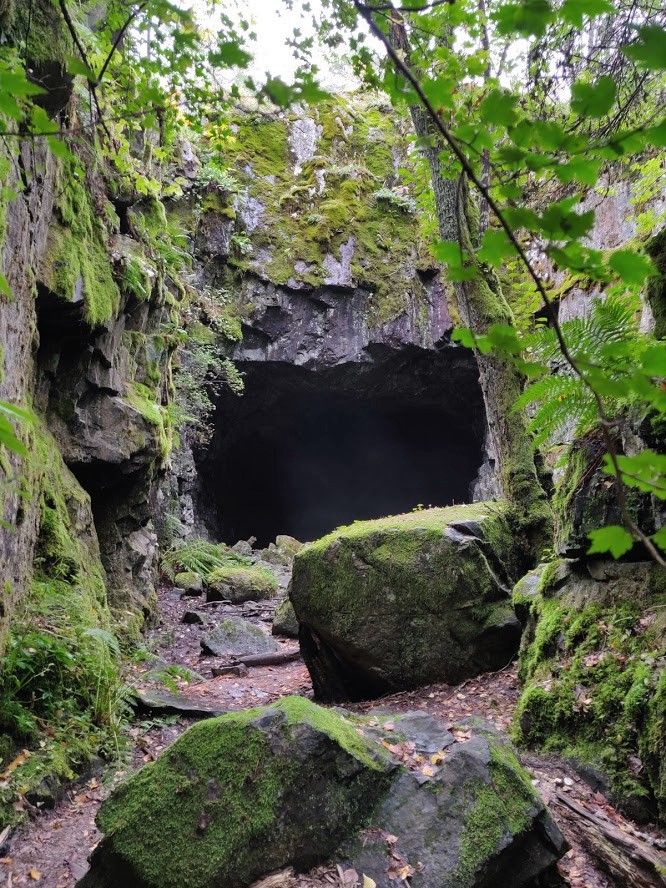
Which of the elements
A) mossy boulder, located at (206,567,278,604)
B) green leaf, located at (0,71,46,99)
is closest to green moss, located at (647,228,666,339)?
green leaf, located at (0,71,46,99)

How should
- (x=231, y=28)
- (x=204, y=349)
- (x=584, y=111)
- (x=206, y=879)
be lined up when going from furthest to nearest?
(x=204, y=349)
(x=231, y=28)
(x=206, y=879)
(x=584, y=111)

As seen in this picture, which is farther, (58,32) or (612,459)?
(58,32)

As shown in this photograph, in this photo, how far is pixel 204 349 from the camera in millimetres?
12375

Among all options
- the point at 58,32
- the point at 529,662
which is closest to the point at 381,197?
the point at 58,32

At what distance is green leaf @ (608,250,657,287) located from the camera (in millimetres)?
917

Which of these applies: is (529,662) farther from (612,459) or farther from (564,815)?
(612,459)

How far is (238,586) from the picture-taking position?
31.9 ft

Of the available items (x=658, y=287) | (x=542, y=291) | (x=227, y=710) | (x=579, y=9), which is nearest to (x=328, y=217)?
(x=658, y=287)

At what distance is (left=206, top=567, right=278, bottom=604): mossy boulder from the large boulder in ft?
15.4

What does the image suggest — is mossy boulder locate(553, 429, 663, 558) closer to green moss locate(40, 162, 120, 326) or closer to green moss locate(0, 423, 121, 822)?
green moss locate(0, 423, 121, 822)

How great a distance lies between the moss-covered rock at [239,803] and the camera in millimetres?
1963

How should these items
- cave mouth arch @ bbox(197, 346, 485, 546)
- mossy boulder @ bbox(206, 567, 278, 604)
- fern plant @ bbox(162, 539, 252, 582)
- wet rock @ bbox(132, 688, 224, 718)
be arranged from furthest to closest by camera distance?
cave mouth arch @ bbox(197, 346, 485, 546)
fern plant @ bbox(162, 539, 252, 582)
mossy boulder @ bbox(206, 567, 278, 604)
wet rock @ bbox(132, 688, 224, 718)

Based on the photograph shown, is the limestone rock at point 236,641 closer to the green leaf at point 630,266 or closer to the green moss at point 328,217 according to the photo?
the green leaf at point 630,266

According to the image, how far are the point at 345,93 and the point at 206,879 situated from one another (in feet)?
64.4
